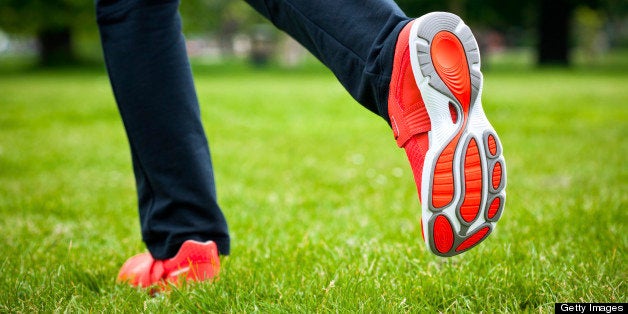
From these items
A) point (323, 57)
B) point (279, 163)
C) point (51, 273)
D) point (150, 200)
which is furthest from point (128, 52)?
point (279, 163)

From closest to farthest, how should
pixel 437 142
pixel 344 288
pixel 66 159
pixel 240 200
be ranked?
pixel 437 142 → pixel 344 288 → pixel 240 200 → pixel 66 159

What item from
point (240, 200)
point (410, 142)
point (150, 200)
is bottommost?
point (240, 200)

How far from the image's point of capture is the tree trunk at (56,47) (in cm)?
2770

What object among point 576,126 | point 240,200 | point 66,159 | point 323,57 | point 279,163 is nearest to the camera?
point 323,57

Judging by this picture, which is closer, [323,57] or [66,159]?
[323,57]

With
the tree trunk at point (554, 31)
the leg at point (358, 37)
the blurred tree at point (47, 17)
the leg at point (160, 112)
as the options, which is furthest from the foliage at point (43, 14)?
the leg at point (358, 37)

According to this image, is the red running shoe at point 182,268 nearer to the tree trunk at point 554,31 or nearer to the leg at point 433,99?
the leg at point 433,99

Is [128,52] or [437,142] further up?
[128,52]

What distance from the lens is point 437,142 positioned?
1.51m

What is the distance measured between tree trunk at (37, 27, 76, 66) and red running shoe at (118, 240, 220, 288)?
27.8m

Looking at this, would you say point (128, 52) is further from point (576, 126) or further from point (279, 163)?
point (576, 126)

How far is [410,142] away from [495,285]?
557 millimetres

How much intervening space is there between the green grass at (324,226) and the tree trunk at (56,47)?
21.3m

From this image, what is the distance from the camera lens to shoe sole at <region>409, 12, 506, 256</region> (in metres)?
1.50
